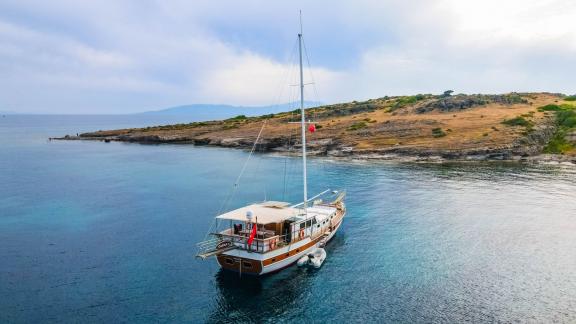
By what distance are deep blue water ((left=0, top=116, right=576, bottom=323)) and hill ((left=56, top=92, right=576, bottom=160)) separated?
80.4 ft

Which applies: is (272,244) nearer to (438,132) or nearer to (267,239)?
(267,239)

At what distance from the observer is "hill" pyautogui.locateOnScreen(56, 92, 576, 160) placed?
108250 mm

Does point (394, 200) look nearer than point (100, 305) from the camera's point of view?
No

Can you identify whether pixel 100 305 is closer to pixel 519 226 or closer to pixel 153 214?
pixel 153 214

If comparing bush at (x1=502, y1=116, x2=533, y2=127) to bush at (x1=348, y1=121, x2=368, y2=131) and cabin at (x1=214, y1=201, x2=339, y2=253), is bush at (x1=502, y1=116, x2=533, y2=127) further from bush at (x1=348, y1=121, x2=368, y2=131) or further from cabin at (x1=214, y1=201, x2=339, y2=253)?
cabin at (x1=214, y1=201, x2=339, y2=253)

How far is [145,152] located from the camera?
133 m

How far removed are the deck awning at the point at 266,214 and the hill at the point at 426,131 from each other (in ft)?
230

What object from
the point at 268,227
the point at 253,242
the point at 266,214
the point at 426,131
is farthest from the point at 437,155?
the point at 253,242

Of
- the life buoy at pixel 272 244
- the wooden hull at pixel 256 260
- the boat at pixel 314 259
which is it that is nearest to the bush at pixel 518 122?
the boat at pixel 314 259

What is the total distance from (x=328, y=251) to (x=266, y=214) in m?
9.11

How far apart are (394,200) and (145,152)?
9214cm

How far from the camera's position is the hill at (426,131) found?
108250 millimetres

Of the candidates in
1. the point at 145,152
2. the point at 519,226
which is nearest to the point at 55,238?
the point at 519,226

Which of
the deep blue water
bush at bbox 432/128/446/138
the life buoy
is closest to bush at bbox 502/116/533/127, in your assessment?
bush at bbox 432/128/446/138
